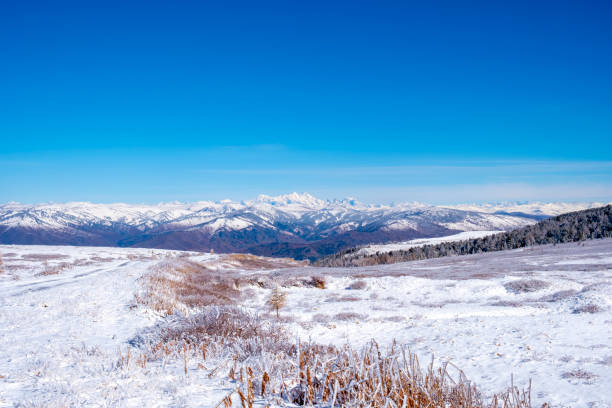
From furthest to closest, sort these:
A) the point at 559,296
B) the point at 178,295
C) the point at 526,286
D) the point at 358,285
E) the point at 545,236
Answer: the point at 545,236 → the point at 358,285 → the point at 526,286 → the point at 559,296 → the point at 178,295

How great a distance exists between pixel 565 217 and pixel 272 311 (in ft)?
386

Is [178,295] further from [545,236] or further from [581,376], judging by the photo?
[545,236]

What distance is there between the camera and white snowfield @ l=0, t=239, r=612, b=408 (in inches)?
252

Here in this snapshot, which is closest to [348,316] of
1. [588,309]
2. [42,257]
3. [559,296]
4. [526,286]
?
[588,309]

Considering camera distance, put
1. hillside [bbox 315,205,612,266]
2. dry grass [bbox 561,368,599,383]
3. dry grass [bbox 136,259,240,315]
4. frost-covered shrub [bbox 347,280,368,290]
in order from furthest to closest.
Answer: hillside [bbox 315,205,612,266], frost-covered shrub [bbox 347,280,368,290], dry grass [bbox 136,259,240,315], dry grass [bbox 561,368,599,383]

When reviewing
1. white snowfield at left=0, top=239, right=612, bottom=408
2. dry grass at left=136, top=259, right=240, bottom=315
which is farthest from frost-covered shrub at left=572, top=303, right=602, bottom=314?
dry grass at left=136, top=259, right=240, bottom=315

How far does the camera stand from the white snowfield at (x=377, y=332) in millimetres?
6395

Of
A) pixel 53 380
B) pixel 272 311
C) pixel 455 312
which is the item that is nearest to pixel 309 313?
pixel 272 311

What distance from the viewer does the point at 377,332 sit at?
1877cm

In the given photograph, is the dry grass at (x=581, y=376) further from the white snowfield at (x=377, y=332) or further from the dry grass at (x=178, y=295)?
the dry grass at (x=178, y=295)

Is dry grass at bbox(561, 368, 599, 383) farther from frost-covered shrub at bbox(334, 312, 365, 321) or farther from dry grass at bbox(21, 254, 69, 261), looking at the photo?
dry grass at bbox(21, 254, 69, 261)

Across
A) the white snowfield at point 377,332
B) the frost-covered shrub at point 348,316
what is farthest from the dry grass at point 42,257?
the frost-covered shrub at point 348,316

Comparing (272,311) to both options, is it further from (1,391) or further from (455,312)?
(1,391)

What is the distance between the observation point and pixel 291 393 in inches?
220
